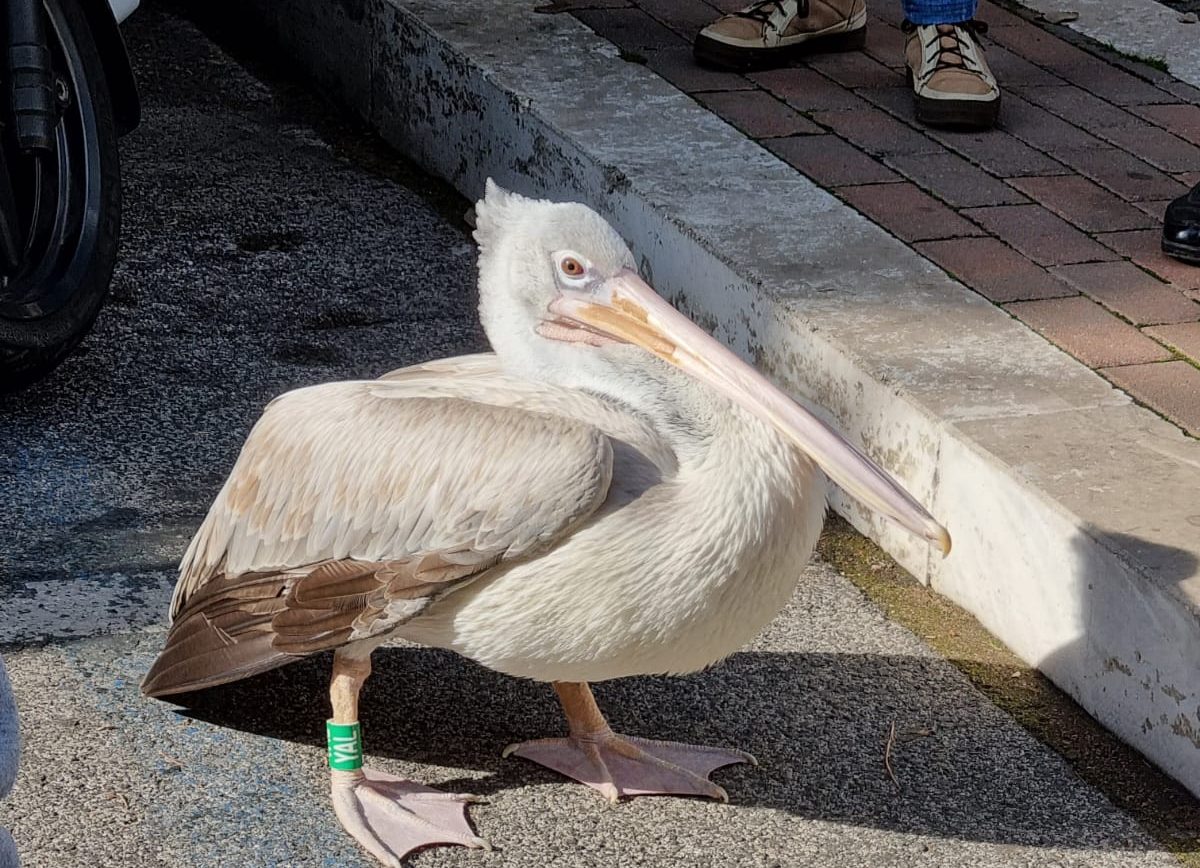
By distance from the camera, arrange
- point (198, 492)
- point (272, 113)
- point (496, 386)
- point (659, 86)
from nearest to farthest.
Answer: point (496, 386) → point (198, 492) → point (659, 86) → point (272, 113)

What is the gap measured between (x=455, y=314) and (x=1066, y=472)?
1.48 meters

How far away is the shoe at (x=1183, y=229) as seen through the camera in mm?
3268

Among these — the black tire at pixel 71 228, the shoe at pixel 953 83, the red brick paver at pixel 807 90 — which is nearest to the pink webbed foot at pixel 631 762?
the black tire at pixel 71 228

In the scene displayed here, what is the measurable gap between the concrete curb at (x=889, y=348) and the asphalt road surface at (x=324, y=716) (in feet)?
0.53

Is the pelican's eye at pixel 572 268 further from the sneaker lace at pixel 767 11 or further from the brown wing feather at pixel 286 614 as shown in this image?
the sneaker lace at pixel 767 11

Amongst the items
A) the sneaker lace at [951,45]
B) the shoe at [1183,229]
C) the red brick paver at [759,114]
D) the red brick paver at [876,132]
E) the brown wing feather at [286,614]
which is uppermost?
the sneaker lace at [951,45]

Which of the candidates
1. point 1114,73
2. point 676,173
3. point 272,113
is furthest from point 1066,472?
point 272,113

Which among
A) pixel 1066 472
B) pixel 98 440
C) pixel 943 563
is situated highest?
pixel 1066 472

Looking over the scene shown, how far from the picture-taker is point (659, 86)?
4141 millimetres

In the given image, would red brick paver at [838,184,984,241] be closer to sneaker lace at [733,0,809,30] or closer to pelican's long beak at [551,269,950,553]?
sneaker lace at [733,0,809,30]

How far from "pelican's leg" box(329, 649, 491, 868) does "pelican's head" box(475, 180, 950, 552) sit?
46cm

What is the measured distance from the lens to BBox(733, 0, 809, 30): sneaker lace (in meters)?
4.23

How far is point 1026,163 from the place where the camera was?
377cm

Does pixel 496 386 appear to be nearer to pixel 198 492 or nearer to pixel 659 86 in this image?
pixel 198 492
